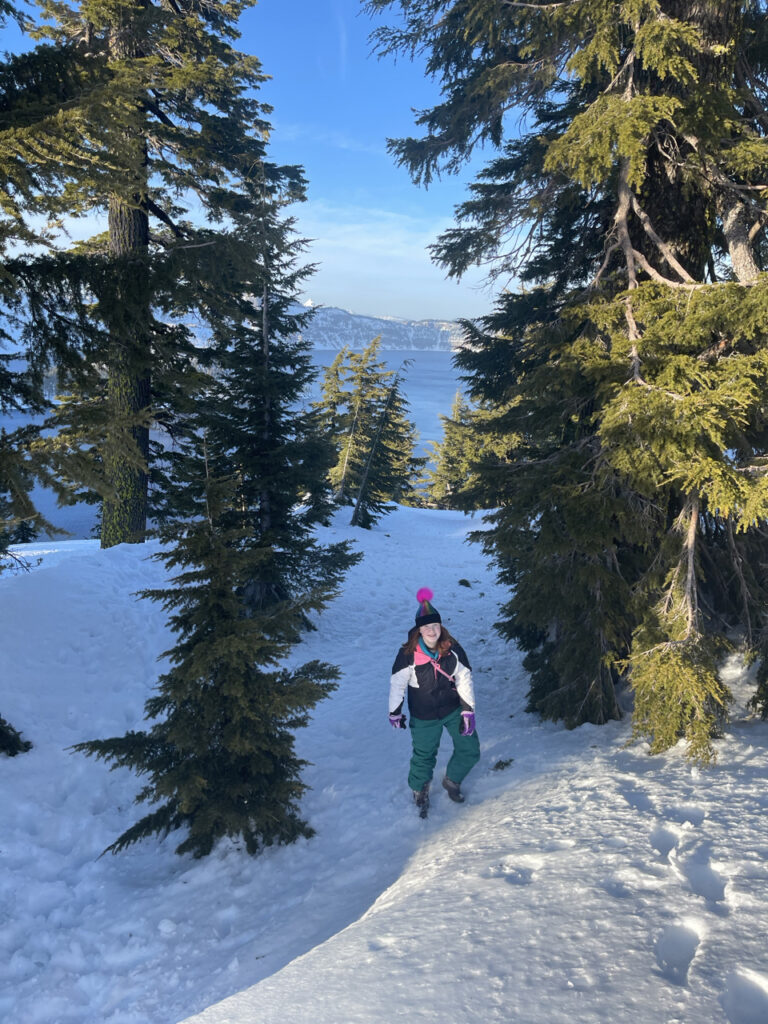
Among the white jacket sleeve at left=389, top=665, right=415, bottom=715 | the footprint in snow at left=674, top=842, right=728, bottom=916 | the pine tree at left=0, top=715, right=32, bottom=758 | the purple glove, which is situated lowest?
the pine tree at left=0, top=715, right=32, bottom=758

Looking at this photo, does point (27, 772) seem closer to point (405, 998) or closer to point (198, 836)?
point (198, 836)

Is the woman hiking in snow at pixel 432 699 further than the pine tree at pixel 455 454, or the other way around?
the pine tree at pixel 455 454

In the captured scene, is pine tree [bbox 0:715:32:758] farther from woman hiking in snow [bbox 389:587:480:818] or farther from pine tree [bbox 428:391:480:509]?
pine tree [bbox 428:391:480:509]

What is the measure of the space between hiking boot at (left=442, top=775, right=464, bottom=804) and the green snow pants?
7 cm

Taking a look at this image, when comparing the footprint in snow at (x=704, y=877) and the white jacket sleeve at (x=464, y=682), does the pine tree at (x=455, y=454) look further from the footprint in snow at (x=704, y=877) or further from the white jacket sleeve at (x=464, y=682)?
the footprint in snow at (x=704, y=877)

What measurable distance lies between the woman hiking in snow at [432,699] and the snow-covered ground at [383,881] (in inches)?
17.2

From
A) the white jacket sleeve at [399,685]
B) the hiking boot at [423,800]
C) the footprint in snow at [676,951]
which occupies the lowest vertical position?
the hiking boot at [423,800]

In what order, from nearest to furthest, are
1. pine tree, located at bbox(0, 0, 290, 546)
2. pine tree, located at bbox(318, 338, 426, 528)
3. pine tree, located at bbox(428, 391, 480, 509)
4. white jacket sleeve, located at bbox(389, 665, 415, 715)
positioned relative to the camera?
pine tree, located at bbox(0, 0, 290, 546) → white jacket sleeve, located at bbox(389, 665, 415, 715) → pine tree, located at bbox(318, 338, 426, 528) → pine tree, located at bbox(428, 391, 480, 509)

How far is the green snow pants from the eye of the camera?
19.8ft

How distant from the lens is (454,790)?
6129 millimetres

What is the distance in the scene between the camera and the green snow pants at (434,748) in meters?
6.02

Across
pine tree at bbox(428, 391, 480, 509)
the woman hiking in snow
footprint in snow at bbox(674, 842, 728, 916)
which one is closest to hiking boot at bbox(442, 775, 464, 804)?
the woman hiking in snow

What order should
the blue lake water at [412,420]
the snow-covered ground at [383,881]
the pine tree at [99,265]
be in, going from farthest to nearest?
1. the blue lake water at [412,420]
2. the pine tree at [99,265]
3. the snow-covered ground at [383,881]

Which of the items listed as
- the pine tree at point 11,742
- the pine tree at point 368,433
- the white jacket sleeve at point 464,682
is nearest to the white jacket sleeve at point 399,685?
the white jacket sleeve at point 464,682
